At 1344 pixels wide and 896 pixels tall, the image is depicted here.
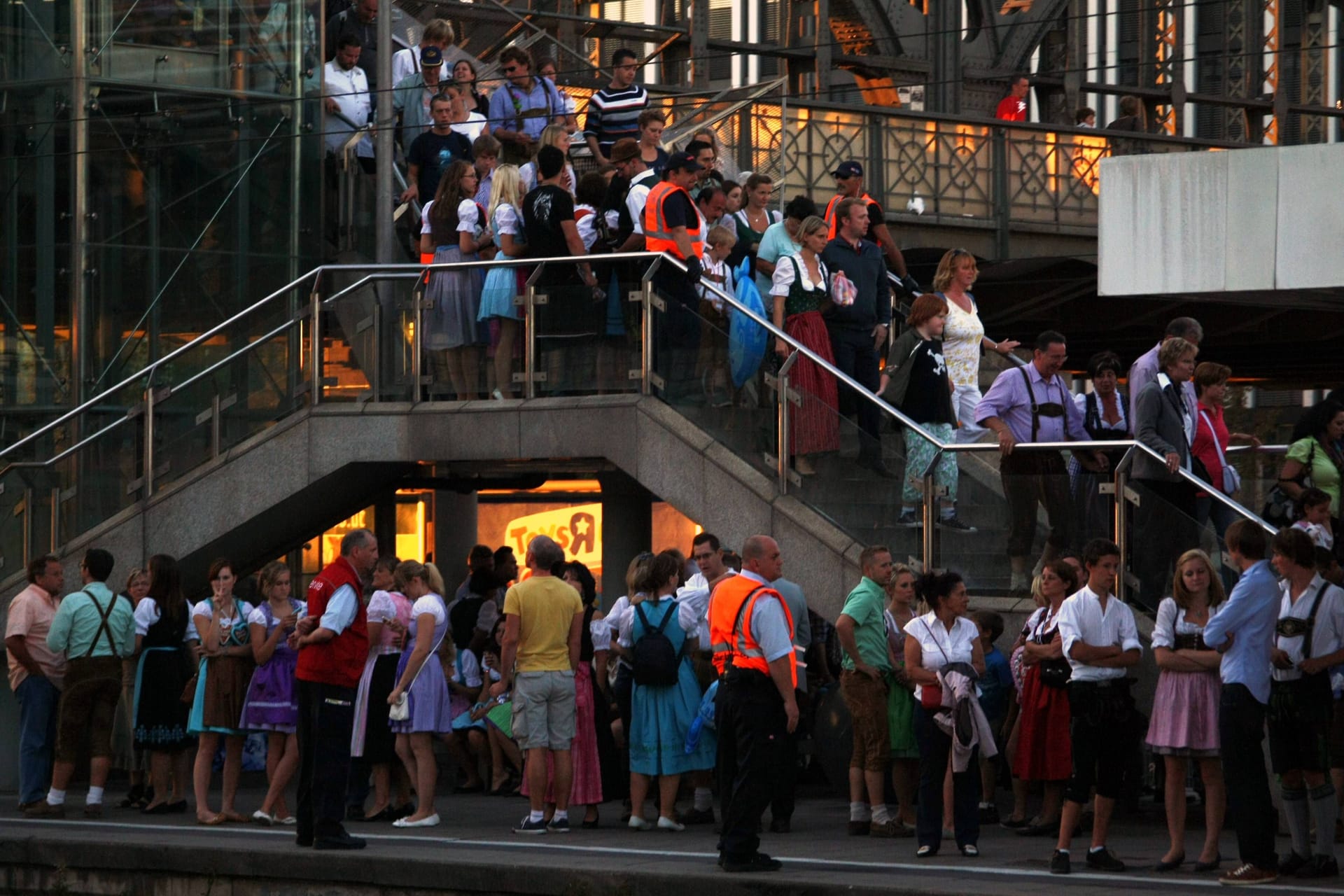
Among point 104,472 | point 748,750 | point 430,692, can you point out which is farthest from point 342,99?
point 748,750

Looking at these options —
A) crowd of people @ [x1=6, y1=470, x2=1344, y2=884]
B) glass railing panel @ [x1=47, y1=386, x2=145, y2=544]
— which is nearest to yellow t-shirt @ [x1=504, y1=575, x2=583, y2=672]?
crowd of people @ [x1=6, y1=470, x2=1344, y2=884]

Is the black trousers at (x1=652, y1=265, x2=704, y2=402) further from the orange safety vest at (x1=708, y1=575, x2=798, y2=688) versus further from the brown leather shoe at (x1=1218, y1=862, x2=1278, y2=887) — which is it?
the brown leather shoe at (x1=1218, y1=862, x2=1278, y2=887)

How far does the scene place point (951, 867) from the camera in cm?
1145

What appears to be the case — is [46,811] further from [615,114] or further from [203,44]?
[203,44]

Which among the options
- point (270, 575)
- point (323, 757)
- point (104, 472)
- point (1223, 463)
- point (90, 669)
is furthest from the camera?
point (104, 472)

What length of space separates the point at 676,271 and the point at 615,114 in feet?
13.4

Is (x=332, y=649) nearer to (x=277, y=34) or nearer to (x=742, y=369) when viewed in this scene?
(x=742, y=369)

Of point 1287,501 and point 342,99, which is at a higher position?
point 342,99

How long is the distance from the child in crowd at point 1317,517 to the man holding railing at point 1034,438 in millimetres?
1228

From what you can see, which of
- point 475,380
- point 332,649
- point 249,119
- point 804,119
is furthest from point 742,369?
point 804,119

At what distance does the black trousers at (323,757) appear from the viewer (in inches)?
500

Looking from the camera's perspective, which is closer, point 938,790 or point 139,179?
point 938,790

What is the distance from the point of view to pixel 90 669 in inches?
598

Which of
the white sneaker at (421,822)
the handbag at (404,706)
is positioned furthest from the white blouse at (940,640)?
the white sneaker at (421,822)
